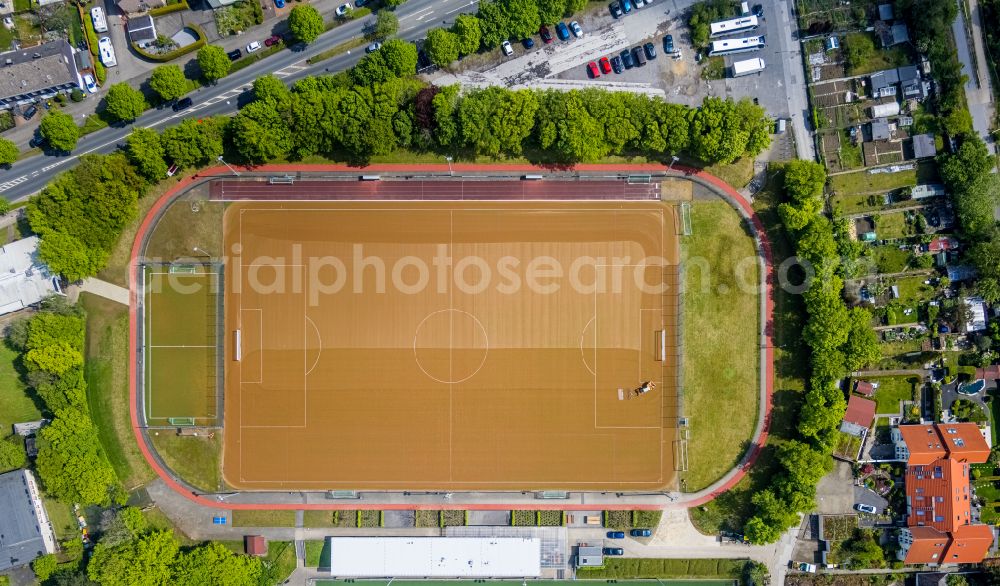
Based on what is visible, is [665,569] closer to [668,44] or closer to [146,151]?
[668,44]

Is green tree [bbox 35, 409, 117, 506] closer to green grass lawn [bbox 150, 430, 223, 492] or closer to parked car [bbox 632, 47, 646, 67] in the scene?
green grass lawn [bbox 150, 430, 223, 492]

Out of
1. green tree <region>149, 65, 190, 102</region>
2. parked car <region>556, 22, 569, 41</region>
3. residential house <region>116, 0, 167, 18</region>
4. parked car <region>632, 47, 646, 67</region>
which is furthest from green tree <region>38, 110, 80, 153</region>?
parked car <region>632, 47, 646, 67</region>

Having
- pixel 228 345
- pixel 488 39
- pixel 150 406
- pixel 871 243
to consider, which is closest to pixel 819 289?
pixel 871 243

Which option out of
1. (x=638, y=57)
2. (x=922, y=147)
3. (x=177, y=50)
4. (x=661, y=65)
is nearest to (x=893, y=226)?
(x=922, y=147)

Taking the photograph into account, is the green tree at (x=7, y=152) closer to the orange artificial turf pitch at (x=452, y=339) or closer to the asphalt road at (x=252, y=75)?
the asphalt road at (x=252, y=75)

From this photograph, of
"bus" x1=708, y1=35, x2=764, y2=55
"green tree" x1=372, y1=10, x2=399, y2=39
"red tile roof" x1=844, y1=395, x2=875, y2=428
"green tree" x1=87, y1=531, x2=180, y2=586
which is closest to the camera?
"green tree" x1=87, y1=531, x2=180, y2=586

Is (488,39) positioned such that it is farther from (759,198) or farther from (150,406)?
(150,406)
